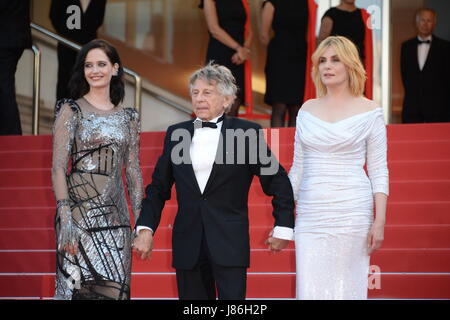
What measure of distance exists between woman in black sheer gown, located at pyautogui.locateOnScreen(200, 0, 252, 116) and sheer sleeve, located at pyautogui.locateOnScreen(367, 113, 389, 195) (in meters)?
4.03

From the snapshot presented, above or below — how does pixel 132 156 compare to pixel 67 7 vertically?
below

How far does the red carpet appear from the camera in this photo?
658cm

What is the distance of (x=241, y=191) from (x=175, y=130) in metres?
0.45

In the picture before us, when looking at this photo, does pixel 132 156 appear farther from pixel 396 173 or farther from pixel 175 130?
pixel 396 173

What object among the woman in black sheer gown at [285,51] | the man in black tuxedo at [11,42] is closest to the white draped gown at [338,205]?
the man in black tuxedo at [11,42]

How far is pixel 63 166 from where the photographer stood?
4.73m

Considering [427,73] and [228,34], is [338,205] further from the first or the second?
[427,73]

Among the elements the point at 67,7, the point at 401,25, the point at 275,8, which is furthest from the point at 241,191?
the point at 401,25

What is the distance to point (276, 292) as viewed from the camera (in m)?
6.55

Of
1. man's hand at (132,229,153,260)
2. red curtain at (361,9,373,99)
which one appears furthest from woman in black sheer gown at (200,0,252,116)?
man's hand at (132,229,153,260)

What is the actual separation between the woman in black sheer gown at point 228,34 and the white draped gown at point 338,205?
13.2 feet

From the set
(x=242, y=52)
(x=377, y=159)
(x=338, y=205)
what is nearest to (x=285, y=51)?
(x=242, y=52)

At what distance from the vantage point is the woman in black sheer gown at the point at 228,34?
29.0 ft

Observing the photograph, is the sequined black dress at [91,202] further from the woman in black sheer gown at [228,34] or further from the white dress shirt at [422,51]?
the white dress shirt at [422,51]
